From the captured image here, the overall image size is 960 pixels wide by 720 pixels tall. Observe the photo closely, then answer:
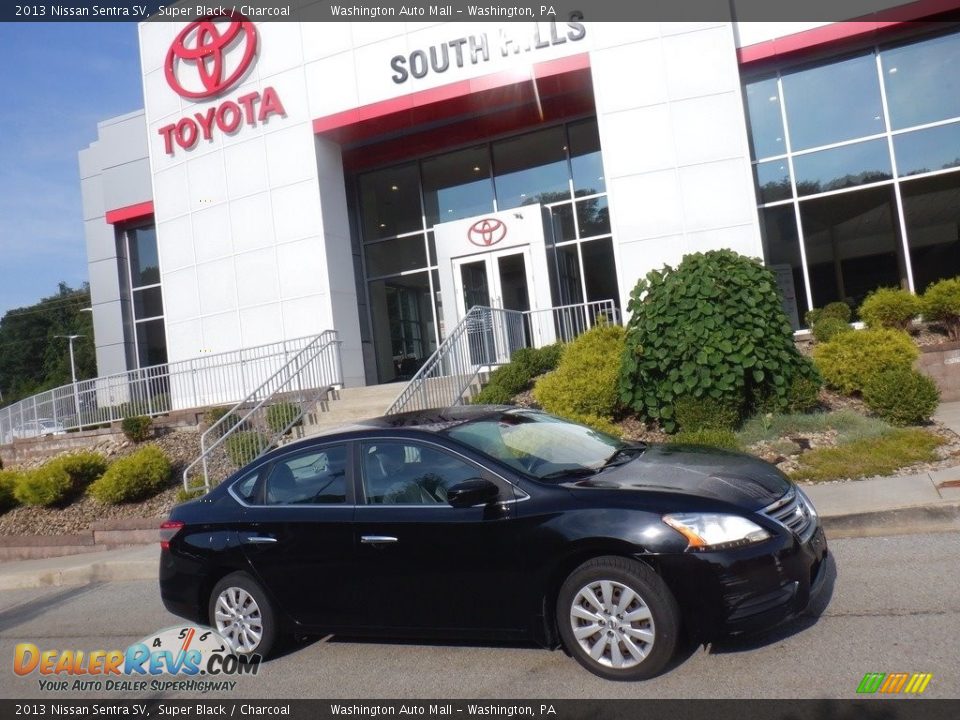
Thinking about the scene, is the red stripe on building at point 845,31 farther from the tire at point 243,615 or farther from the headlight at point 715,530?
the tire at point 243,615

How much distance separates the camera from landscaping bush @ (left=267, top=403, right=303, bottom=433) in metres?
13.1

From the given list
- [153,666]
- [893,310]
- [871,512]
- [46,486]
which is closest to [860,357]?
[893,310]

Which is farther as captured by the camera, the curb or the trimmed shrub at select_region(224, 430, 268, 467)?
the trimmed shrub at select_region(224, 430, 268, 467)

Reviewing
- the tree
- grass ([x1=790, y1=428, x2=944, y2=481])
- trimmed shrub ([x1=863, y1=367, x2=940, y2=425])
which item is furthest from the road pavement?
the tree

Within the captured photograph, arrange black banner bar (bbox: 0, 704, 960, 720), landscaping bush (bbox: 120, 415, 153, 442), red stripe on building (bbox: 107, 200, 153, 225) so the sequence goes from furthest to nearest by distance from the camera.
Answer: red stripe on building (bbox: 107, 200, 153, 225) → landscaping bush (bbox: 120, 415, 153, 442) → black banner bar (bbox: 0, 704, 960, 720)

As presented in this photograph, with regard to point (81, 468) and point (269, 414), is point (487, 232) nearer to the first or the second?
point (269, 414)

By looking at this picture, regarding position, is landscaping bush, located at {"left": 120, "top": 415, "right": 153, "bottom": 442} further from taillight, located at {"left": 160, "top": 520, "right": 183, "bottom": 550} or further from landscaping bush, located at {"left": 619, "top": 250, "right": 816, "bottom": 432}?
taillight, located at {"left": 160, "top": 520, "right": 183, "bottom": 550}

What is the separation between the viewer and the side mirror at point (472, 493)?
4.55 m

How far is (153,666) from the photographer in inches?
229

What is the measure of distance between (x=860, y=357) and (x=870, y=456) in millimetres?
2703

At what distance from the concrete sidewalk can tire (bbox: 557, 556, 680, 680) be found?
3.01 meters

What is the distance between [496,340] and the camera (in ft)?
46.5

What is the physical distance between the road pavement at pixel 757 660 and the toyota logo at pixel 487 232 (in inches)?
446

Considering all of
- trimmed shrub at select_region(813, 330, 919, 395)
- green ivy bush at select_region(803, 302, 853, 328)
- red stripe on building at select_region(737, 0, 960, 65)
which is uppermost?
red stripe on building at select_region(737, 0, 960, 65)
